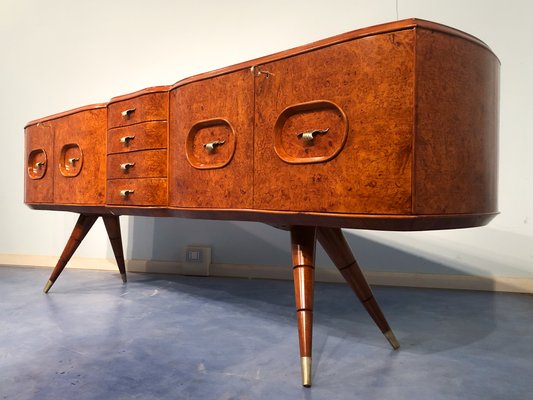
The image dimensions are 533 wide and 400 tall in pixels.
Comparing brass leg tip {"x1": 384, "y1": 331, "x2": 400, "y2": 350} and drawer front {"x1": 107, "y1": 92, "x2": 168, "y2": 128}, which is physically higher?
drawer front {"x1": 107, "y1": 92, "x2": 168, "y2": 128}

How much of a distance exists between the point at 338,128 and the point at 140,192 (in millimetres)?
749

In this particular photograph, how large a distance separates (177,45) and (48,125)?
0.89 meters

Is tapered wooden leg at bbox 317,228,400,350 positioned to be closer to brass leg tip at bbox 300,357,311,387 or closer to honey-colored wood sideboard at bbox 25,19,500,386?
honey-colored wood sideboard at bbox 25,19,500,386

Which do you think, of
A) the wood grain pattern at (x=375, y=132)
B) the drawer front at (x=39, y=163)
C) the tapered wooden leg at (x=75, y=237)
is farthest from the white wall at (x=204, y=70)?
the wood grain pattern at (x=375, y=132)

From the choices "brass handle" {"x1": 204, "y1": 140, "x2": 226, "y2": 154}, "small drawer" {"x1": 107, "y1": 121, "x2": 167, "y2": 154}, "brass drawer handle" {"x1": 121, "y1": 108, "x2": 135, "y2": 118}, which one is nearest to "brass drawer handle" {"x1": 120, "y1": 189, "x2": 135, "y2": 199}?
"small drawer" {"x1": 107, "y1": 121, "x2": 167, "y2": 154}

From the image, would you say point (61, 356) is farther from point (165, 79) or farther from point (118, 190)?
point (165, 79)

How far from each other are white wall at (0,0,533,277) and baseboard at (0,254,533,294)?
4cm

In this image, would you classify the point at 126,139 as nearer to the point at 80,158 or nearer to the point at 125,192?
the point at 125,192

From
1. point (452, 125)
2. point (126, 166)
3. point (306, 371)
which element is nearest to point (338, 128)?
point (452, 125)

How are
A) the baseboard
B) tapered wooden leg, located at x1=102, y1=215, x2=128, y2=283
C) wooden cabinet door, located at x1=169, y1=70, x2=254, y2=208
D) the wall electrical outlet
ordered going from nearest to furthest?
wooden cabinet door, located at x1=169, y1=70, x2=254, y2=208 < the baseboard < tapered wooden leg, located at x1=102, y1=215, x2=128, y2=283 < the wall electrical outlet

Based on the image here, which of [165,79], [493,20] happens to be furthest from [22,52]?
[493,20]

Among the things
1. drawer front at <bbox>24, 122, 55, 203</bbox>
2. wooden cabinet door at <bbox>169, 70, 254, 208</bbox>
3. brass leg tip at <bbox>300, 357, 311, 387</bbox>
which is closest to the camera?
brass leg tip at <bbox>300, 357, 311, 387</bbox>

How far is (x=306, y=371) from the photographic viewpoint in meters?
0.92

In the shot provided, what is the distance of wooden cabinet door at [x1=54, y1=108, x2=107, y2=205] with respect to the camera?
1.56 meters
